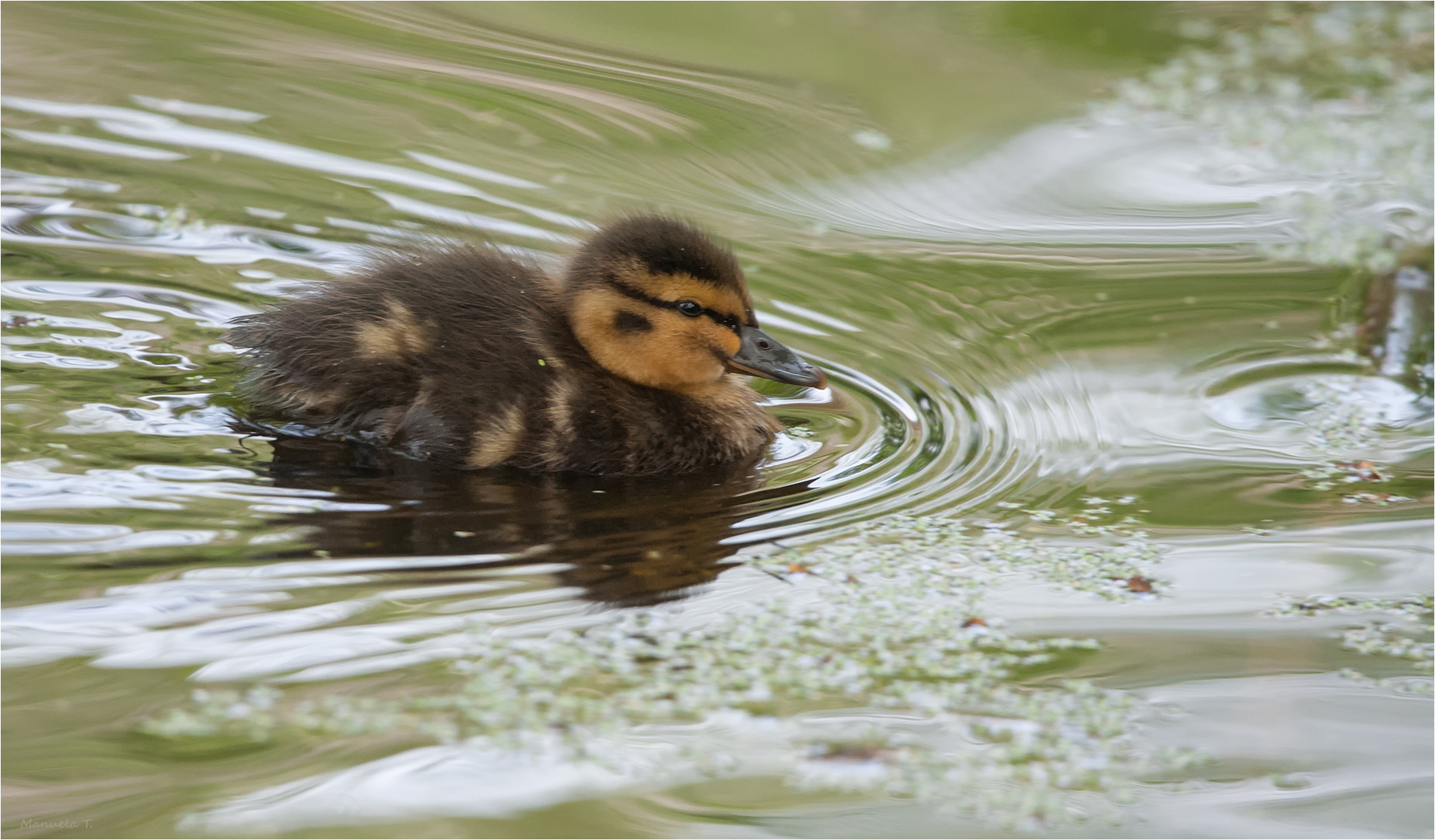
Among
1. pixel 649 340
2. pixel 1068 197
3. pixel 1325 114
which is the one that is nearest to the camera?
pixel 649 340

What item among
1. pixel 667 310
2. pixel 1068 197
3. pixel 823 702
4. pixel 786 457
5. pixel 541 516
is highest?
pixel 1068 197

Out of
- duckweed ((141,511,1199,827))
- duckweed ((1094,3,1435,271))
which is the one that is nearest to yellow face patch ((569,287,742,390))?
duckweed ((141,511,1199,827))

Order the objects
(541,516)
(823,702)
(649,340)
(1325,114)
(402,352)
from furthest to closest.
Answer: (1325,114)
(649,340)
(402,352)
(541,516)
(823,702)

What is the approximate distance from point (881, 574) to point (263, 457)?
1293 millimetres

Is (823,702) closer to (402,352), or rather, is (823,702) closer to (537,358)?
(537,358)

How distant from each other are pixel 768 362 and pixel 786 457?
22 centimetres

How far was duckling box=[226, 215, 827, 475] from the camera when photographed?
11.1 feet

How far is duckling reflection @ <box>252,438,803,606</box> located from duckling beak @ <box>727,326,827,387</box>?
23 centimetres

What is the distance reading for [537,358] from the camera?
345cm

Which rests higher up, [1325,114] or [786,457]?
[1325,114]

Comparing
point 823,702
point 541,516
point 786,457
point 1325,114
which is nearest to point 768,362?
point 786,457

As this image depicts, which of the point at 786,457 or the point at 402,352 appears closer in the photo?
the point at 402,352

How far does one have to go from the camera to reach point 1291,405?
380 cm

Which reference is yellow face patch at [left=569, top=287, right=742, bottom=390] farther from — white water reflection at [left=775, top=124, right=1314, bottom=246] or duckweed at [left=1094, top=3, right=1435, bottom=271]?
duckweed at [left=1094, top=3, right=1435, bottom=271]
